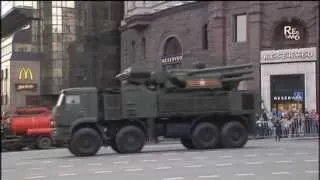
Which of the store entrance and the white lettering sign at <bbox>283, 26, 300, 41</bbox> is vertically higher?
the white lettering sign at <bbox>283, 26, 300, 41</bbox>

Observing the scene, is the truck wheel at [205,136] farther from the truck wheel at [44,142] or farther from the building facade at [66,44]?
the building facade at [66,44]

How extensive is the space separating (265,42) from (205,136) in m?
20.1

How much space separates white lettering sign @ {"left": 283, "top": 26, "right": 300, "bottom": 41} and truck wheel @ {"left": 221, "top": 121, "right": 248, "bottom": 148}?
1906cm

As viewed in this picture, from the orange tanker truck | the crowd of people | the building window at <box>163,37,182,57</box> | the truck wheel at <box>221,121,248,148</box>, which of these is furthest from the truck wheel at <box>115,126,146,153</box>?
the building window at <box>163,37,182,57</box>

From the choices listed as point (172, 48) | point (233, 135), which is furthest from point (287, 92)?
point (233, 135)

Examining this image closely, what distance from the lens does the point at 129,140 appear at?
81.1 feet

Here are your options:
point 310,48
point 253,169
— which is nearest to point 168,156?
point 253,169

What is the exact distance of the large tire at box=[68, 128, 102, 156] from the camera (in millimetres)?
24125

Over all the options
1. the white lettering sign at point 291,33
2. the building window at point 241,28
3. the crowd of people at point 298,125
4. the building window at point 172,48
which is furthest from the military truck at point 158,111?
the building window at point 172,48

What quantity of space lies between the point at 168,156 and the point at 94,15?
169 feet

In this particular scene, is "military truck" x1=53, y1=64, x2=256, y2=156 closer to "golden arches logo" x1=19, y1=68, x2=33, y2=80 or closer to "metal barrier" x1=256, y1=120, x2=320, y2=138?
"metal barrier" x1=256, y1=120, x2=320, y2=138

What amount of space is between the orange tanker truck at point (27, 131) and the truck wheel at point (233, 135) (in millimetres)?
10109

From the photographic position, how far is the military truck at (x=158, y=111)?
2464 centimetres

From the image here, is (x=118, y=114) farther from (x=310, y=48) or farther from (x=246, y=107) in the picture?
(x=310, y=48)
